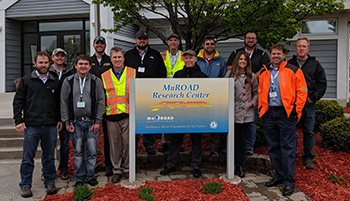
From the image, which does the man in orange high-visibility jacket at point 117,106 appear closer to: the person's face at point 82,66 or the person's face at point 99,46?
the person's face at point 82,66

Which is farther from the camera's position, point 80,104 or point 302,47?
point 302,47

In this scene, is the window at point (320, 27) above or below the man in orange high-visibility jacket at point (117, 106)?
above

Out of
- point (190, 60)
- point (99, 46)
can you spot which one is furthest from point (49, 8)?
point (190, 60)

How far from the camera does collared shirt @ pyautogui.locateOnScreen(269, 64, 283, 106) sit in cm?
423

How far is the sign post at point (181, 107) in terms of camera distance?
450 cm

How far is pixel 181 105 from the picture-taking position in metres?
4.58

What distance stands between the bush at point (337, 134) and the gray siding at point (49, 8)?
9.99 metres

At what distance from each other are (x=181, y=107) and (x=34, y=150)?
2225 mm

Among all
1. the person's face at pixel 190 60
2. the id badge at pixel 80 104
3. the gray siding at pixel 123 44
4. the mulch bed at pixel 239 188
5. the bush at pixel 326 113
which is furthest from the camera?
the gray siding at pixel 123 44

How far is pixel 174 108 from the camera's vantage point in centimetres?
457

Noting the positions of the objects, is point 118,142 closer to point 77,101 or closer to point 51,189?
point 77,101

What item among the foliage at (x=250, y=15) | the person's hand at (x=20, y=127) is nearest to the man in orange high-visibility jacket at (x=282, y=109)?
the foliage at (x=250, y=15)

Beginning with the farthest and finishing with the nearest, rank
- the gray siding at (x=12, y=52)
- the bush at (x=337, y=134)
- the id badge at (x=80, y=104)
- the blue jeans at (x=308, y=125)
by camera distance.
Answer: the gray siding at (x=12, y=52)
the bush at (x=337, y=134)
the blue jeans at (x=308, y=125)
the id badge at (x=80, y=104)

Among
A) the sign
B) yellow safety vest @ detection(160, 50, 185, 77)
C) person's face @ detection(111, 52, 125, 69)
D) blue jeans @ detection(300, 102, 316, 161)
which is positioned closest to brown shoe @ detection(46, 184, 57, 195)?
the sign
